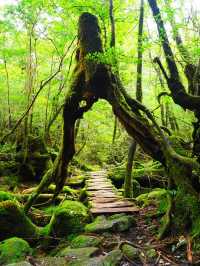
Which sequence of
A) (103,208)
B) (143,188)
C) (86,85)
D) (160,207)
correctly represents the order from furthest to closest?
(143,188) → (103,208) → (160,207) → (86,85)

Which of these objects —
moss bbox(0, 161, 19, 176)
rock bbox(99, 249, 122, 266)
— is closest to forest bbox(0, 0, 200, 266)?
rock bbox(99, 249, 122, 266)

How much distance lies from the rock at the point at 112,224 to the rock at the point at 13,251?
5.18ft

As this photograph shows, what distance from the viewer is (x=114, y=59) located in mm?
7152

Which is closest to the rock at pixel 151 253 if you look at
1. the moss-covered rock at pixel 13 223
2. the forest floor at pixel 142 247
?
the forest floor at pixel 142 247

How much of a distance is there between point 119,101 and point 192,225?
10.1ft

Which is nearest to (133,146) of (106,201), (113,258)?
(106,201)

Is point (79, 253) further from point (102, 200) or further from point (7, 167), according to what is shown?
point (7, 167)

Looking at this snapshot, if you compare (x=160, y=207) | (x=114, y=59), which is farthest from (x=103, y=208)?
(x=114, y=59)

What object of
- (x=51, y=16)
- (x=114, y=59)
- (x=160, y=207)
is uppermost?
(x=51, y=16)

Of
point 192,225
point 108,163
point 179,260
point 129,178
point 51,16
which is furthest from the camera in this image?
point 108,163

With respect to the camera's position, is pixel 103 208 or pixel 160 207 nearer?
pixel 160 207

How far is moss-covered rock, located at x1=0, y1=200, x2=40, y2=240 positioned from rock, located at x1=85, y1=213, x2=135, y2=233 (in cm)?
154

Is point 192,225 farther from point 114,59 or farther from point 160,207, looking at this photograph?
point 114,59

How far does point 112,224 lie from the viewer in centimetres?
764
